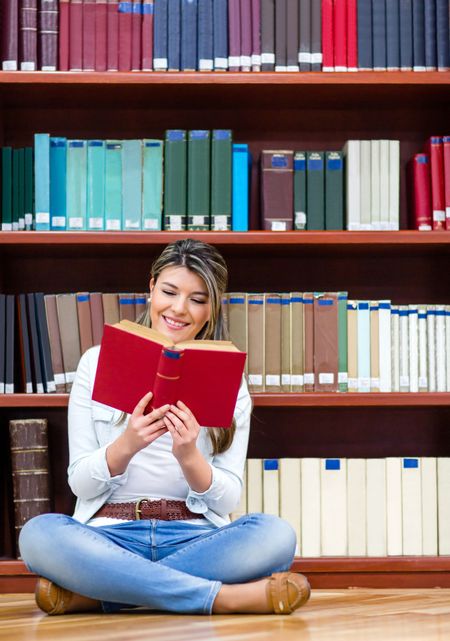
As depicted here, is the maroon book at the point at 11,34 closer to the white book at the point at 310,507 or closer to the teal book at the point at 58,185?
the teal book at the point at 58,185

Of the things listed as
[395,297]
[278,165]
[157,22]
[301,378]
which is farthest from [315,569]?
[157,22]

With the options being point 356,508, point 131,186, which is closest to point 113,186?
point 131,186

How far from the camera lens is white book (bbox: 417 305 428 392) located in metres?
2.43

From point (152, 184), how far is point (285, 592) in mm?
1104

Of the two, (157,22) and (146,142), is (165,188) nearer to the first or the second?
(146,142)

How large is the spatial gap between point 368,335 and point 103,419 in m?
0.75

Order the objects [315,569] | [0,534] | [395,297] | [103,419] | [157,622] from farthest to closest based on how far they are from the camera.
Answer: [395,297]
[0,534]
[315,569]
[103,419]
[157,622]

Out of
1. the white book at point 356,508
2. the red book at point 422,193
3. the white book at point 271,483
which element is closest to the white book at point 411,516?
the white book at point 356,508

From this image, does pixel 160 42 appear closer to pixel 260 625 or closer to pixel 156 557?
pixel 156 557

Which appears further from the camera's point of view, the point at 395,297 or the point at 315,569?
the point at 395,297

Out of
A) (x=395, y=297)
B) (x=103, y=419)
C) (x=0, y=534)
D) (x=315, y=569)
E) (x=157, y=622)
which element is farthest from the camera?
(x=395, y=297)

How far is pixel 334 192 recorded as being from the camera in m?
2.45

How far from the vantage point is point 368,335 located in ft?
8.00

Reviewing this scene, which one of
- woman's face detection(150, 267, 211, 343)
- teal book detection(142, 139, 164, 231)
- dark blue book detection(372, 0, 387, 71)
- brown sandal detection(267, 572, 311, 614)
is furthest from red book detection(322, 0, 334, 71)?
brown sandal detection(267, 572, 311, 614)
